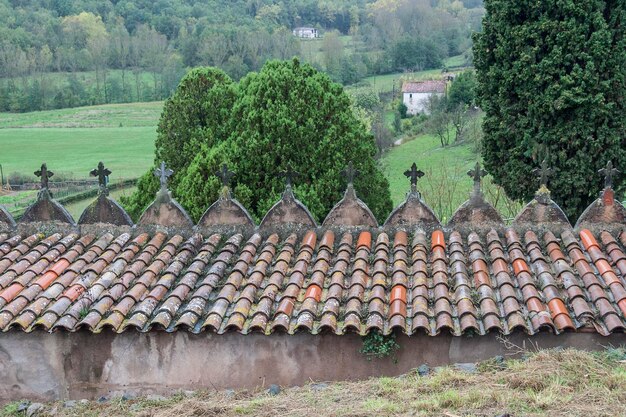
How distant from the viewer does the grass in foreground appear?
6527 mm

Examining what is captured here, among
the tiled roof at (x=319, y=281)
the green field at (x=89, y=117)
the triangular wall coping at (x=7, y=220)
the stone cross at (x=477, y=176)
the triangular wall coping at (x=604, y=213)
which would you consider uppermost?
the stone cross at (x=477, y=176)

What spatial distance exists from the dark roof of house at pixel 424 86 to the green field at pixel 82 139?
26036 mm

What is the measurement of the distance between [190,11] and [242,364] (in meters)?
102

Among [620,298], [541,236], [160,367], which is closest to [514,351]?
[620,298]

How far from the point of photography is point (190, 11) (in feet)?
341

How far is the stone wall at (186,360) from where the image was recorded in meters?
8.43

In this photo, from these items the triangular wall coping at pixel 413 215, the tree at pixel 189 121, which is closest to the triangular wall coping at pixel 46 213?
the triangular wall coping at pixel 413 215

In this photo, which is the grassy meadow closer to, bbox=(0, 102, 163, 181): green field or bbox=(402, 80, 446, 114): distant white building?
bbox=(402, 80, 446, 114): distant white building

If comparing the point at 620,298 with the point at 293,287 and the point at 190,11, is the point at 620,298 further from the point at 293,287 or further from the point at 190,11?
the point at 190,11

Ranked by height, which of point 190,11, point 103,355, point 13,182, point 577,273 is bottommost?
point 13,182

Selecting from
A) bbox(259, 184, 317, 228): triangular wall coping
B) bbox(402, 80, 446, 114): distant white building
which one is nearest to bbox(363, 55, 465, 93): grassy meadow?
bbox(402, 80, 446, 114): distant white building

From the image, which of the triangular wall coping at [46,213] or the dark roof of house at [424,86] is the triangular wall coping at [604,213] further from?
the dark roof of house at [424,86]

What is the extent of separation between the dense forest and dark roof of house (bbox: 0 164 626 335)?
6151cm

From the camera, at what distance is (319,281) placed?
9039 mm
